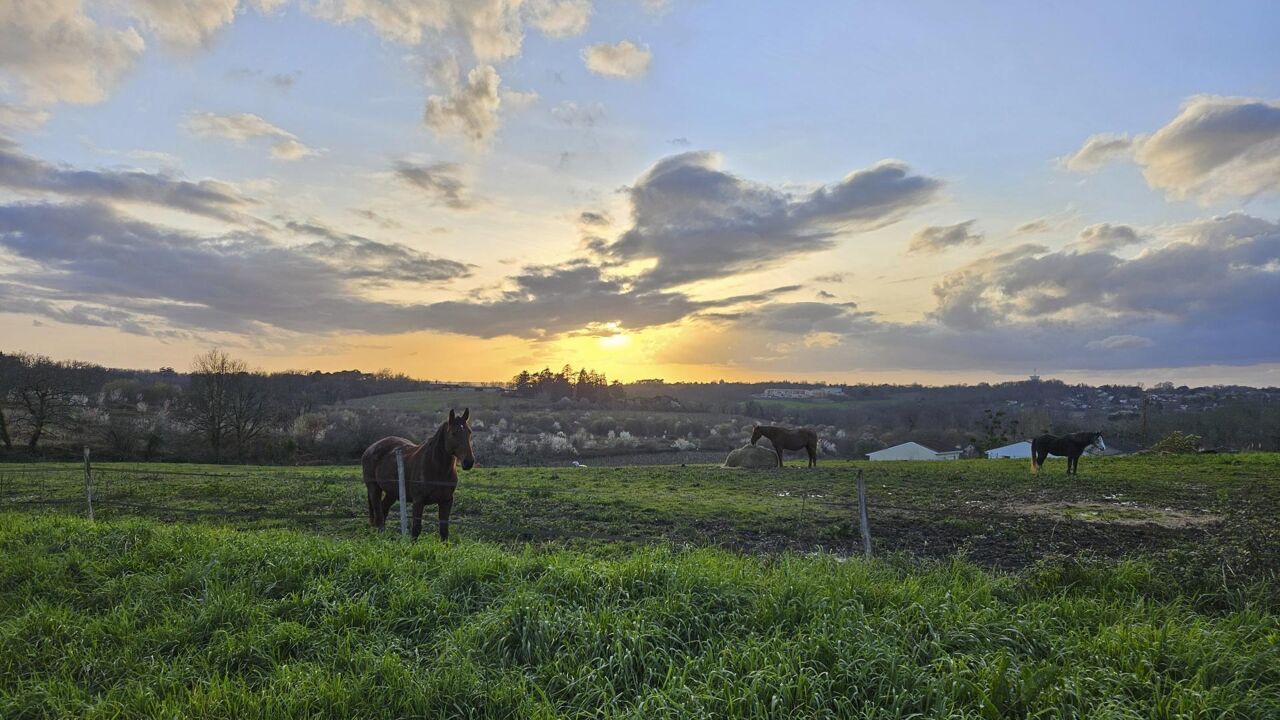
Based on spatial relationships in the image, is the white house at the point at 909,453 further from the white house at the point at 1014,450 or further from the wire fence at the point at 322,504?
the wire fence at the point at 322,504

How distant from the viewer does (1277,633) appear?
438 cm

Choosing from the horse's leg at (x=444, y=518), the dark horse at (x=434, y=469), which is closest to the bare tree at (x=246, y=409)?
the dark horse at (x=434, y=469)

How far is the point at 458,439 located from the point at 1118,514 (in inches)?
542

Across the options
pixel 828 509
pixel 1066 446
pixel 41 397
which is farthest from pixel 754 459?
pixel 41 397

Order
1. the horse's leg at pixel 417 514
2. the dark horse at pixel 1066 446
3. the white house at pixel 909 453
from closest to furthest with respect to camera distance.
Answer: the horse's leg at pixel 417 514 < the dark horse at pixel 1066 446 < the white house at pixel 909 453

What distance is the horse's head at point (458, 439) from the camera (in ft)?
31.6

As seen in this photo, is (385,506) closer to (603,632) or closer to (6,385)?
(603,632)

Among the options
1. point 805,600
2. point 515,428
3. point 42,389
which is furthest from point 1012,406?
point 42,389

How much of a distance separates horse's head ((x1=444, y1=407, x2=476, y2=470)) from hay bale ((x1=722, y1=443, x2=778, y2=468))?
21.5m

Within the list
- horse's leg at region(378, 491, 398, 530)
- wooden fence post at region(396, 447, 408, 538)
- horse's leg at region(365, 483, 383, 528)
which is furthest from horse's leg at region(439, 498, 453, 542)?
horse's leg at region(365, 483, 383, 528)

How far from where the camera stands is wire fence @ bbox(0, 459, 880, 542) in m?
11.4

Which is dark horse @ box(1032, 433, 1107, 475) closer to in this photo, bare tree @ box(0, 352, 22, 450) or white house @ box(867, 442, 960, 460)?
white house @ box(867, 442, 960, 460)

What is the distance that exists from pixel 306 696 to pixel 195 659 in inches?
54.4

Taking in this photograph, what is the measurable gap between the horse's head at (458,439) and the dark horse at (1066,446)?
909 inches
